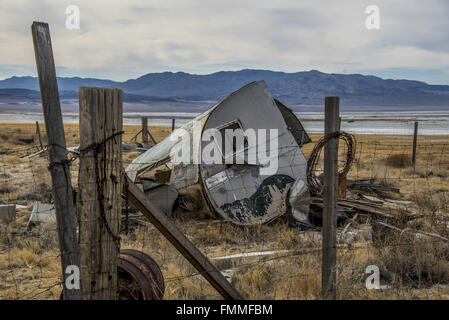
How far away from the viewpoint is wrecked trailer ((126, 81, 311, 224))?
740 cm

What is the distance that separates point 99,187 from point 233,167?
4912 mm

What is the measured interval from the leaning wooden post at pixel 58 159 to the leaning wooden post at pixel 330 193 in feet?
6.89

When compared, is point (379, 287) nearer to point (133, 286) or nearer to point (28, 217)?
point (133, 286)

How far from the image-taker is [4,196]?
10.3m

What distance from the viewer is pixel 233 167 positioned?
24.8 ft

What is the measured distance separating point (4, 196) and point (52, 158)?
341 inches

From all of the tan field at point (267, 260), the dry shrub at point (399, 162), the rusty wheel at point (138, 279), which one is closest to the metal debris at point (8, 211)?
the tan field at point (267, 260)

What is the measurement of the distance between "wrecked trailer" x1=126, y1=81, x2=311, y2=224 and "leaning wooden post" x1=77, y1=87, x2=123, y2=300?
178 inches

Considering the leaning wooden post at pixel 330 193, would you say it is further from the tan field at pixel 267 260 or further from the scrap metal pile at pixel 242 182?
the scrap metal pile at pixel 242 182

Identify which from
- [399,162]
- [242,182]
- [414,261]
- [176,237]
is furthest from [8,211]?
[399,162]

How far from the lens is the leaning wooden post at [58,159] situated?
254 centimetres

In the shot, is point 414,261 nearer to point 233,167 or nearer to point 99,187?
point 233,167

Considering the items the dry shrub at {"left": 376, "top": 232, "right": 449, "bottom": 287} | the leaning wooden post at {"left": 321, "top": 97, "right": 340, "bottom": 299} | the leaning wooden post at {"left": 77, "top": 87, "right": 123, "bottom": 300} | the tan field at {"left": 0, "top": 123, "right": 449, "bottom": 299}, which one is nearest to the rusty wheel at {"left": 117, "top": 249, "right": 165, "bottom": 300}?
the tan field at {"left": 0, "top": 123, "right": 449, "bottom": 299}

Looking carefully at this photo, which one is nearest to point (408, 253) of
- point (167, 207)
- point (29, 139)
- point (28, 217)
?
point (167, 207)
